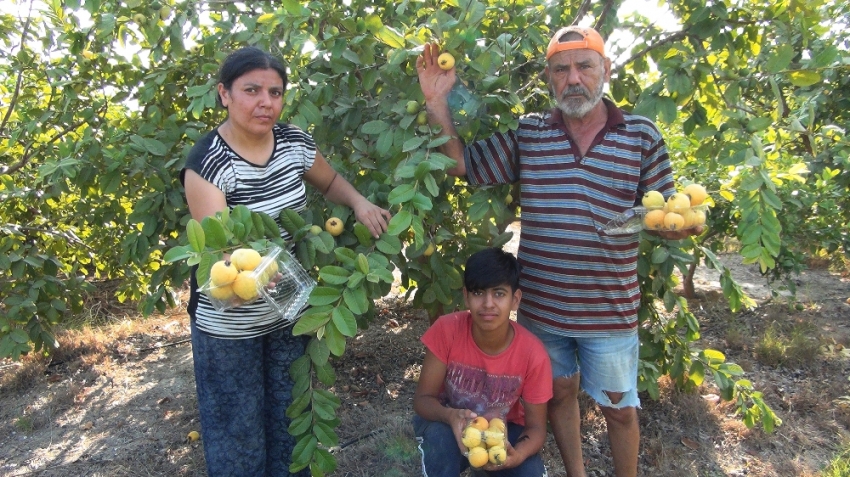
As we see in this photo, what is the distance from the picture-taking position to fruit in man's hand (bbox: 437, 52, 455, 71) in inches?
70.7

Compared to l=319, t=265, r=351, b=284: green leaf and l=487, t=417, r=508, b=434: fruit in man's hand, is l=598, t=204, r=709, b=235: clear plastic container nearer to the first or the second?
l=487, t=417, r=508, b=434: fruit in man's hand

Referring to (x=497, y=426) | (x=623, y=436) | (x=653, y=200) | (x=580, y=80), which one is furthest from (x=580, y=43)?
(x=623, y=436)

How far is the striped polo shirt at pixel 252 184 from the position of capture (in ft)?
5.49

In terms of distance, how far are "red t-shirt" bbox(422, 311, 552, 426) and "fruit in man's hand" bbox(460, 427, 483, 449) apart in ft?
0.66

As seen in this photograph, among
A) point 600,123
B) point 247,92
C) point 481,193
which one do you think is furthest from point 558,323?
point 247,92

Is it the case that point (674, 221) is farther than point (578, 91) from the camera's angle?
No

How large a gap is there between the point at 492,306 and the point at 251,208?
0.78 m

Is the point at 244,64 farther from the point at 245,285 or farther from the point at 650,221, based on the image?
the point at 650,221

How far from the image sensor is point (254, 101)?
167 centimetres

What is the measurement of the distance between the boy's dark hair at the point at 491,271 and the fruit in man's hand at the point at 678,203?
500 millimetres

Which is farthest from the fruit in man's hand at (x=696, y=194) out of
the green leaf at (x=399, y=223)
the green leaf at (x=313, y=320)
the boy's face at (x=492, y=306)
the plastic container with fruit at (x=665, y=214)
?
the green leaf at (x=313, y=320)

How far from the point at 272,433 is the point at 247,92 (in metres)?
1.14

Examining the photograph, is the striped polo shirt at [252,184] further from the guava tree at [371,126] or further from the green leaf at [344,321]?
the green leaf at [344,321]

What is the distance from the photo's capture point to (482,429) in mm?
1861
